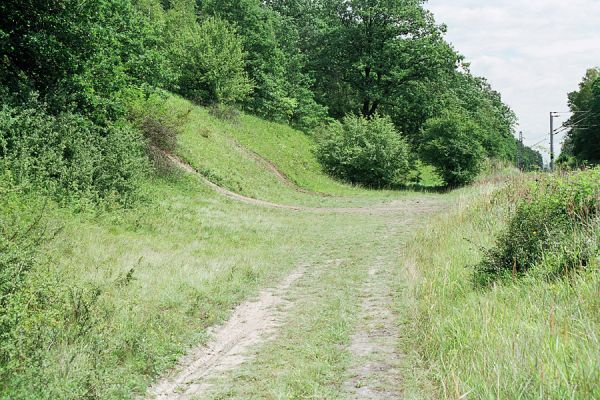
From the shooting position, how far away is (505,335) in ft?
14.5

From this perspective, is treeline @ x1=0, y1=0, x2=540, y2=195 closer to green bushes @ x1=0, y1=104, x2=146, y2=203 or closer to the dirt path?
green bushes @ x1=0, y1=104, x2=146, y2=203

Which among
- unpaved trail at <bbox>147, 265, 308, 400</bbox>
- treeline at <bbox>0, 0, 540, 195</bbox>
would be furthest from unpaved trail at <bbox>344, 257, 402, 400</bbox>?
treeline at <bbox>0, 0, 540, 195</bbox>

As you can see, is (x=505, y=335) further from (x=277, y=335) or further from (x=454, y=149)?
(x=454, y=149)

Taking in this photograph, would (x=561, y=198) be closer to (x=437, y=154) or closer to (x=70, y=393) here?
(x=70, y=393)

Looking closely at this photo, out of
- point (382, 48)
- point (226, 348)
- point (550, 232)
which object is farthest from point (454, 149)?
point (226, 348)

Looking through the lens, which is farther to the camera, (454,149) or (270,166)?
(454,149)

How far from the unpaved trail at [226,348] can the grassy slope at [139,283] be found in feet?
0.62

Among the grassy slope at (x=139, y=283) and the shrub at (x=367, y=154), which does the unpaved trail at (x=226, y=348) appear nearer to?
→ the grassy slope at (x=139, y=283)

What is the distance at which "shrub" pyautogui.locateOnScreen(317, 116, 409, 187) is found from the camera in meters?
33.2

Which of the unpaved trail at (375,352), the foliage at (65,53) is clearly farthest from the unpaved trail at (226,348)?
the foliage at (65,53)

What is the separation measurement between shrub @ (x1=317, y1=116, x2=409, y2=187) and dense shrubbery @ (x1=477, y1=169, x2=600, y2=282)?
Result: 25.5m

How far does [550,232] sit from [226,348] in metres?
4.88

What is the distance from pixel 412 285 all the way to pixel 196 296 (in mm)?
3483

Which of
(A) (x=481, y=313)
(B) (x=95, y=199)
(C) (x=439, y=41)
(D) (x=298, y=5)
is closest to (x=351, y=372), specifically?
(A) (x=481, y=313)
